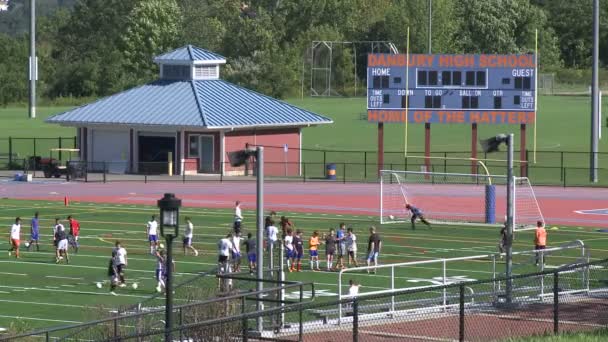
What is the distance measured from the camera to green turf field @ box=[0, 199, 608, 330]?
34.4 m

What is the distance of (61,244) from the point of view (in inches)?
1638

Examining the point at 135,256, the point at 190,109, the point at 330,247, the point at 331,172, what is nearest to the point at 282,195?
the point at 331,172

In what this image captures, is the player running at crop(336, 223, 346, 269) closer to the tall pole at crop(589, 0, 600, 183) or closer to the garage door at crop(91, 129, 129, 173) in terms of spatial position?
the tall pole at crop(589, 0, 600, 183)

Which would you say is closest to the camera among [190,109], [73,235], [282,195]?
[73,235]

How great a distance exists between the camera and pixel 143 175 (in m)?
72.3

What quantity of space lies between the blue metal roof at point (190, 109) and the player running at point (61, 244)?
2881 centimetres

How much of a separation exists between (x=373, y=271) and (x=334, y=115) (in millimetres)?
74410

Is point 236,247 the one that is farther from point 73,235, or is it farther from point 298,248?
point 73,235

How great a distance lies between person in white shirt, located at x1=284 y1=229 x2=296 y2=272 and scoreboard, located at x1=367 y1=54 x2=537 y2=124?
2765 cm

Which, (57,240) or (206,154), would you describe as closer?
(57,240)

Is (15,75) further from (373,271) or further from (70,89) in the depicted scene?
(373,271)

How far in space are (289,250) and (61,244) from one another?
672 cm

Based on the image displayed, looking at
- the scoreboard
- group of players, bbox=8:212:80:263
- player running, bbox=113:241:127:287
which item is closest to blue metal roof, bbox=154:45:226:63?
the scoreboard

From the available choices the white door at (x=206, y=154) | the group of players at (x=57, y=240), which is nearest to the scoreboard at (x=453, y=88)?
the white door at (x=206, y=154)
